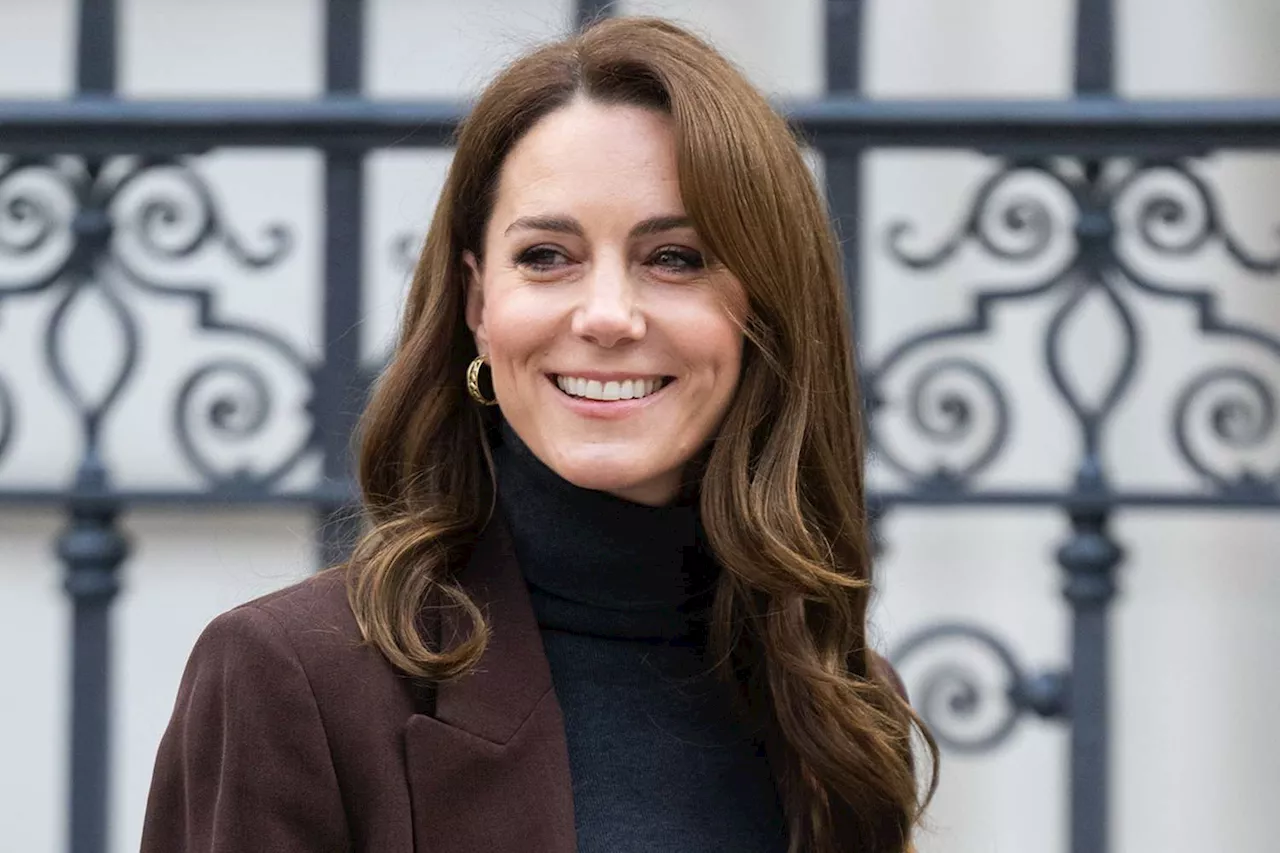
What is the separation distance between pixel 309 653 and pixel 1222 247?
2.05m

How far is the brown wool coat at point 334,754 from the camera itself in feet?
6.84

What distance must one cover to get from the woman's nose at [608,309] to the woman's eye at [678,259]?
51 millimetres

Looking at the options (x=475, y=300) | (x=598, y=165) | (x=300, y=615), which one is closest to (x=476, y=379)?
(x=475, y=300)

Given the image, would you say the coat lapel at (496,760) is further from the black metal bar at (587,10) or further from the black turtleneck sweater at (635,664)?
the black metal bar at (587,10)

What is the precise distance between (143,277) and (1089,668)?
1.81m

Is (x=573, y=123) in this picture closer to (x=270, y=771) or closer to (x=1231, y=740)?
(x=270, y=771)

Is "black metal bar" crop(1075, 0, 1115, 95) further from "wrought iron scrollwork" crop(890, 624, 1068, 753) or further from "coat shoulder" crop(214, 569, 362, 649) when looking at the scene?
"coat shoulder" crop(214, 569, 362, 649)

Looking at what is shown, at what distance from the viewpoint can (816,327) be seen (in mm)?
2500

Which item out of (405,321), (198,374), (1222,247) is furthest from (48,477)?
(1222,247)

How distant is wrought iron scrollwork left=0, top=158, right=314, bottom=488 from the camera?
11.7 ft

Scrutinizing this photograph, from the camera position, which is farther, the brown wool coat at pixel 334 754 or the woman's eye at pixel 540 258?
the woman's eye at pixel 540 258

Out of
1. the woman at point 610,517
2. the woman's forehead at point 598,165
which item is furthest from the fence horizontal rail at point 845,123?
the woman's forehead at point 598,165

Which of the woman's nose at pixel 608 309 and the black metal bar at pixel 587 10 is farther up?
the black metal bar at pixel 587 10

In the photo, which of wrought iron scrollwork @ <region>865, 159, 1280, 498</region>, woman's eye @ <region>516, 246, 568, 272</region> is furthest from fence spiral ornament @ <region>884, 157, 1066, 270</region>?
woman's eye @ <region>516, 246, 568, 272</region>
